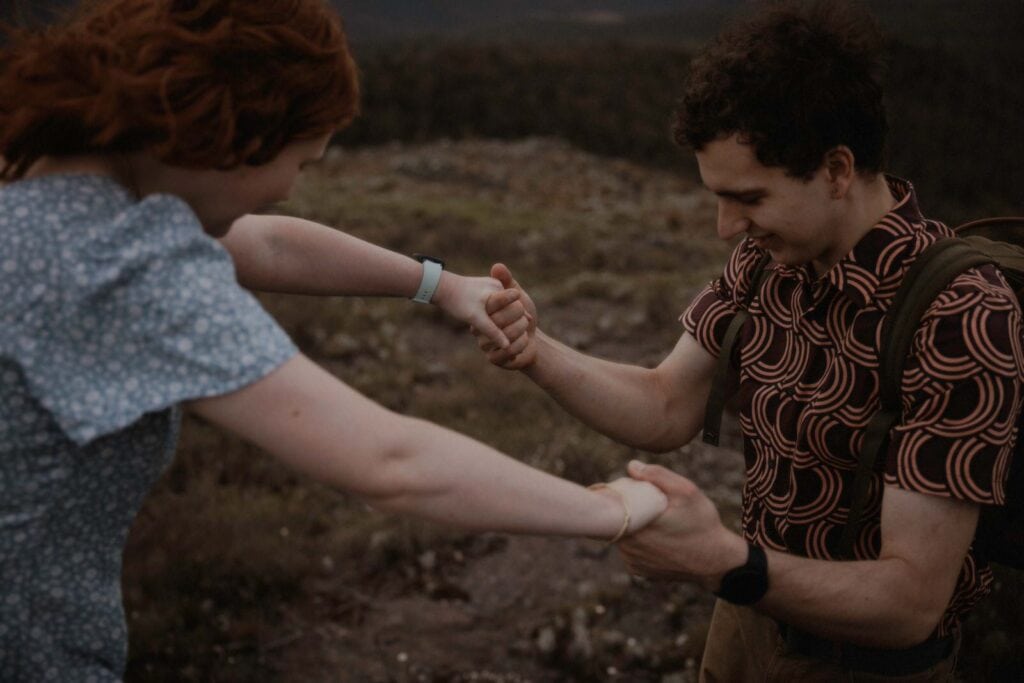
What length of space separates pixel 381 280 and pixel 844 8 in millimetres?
1519

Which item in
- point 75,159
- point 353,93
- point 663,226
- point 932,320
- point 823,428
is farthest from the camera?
point 663,226

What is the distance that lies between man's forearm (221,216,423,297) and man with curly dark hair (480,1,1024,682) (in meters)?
1.00

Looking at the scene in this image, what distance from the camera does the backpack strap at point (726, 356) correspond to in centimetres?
259

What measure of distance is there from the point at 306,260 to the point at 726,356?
1289mm

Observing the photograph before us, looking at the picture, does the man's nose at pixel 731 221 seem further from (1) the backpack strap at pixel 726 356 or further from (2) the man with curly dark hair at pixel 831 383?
(1) the backpack strap at pixel 726 356

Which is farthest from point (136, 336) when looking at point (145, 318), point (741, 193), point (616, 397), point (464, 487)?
point (616, 397)

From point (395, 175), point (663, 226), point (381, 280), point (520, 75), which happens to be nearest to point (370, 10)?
point (520, 75)

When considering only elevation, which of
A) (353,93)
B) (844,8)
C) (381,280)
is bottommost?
(381,280)

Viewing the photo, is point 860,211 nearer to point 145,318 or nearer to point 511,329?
point 511,329

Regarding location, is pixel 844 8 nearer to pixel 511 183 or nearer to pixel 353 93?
pixel 353 93

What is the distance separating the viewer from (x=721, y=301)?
108 inches

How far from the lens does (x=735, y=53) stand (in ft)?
7.50

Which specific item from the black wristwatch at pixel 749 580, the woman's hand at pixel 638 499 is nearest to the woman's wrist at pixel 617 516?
the woman's hand at pixel 638 499

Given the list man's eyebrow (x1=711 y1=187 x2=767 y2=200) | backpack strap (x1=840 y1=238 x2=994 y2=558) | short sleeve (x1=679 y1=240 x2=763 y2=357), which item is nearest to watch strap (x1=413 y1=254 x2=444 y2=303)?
short sleeve (x1=679 y1=240 x2=763 y2=357)
